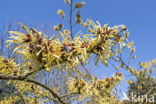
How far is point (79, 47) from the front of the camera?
0.82 meters

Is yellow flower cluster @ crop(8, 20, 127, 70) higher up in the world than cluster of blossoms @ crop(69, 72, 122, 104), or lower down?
higher up

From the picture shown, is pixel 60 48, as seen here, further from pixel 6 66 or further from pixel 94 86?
pixel 94 86

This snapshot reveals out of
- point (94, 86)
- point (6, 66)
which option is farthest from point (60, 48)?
point (94, 86)

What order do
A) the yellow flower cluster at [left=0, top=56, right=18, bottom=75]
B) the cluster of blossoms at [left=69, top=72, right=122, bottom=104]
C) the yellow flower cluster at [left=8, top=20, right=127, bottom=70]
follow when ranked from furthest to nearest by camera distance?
the cluster of blossoms at [left=69, top=72, right=122, bottom=104] → the yellow flower cluster at [left=0, top=56, right=18, bottom=75] → the yellow flower cluster at [left=8, top=20, right=127, bottom=70]

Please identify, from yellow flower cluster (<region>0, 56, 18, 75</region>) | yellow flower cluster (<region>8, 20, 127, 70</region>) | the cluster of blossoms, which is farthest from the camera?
the cluster of blossoms

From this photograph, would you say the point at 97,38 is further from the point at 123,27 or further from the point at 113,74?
the point at 113,74

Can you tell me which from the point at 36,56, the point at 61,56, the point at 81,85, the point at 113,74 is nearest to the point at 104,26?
the point at 61,56

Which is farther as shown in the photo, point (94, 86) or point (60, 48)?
point (94, 86)

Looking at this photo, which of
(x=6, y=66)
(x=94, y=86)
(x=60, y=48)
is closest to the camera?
(x=60, y=48)

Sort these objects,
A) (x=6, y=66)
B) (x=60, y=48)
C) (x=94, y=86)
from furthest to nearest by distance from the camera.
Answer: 1. (x=94, y=86)
2. (x=6, y=66)
3. (x=60, y=48)

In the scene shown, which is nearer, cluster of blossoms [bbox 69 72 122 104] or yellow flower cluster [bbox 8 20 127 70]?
yellow flower cluster [bbox 8 20 127 70]

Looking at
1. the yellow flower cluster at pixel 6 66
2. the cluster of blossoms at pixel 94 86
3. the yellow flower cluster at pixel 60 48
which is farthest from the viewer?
the cluster of blossoms at pixel 94 86

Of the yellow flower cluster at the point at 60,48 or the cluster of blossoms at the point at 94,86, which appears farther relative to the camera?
the cluster of blossoms at the point at 94,86

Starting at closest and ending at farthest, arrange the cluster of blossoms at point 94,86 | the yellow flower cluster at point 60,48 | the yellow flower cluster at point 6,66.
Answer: the yellow flower cluster at point 60,48
the yellow flower cluster at point 6,66
the cluster of blossoms at point 94,86
